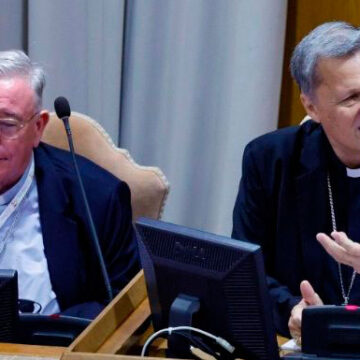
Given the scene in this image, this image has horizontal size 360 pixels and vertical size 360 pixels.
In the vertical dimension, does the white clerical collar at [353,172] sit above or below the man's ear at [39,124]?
below

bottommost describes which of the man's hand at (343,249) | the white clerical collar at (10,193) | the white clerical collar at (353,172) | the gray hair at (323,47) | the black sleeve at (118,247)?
the black sleeve at (118,247)

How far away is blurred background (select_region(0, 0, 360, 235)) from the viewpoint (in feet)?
11.7

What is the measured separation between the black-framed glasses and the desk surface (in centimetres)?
73

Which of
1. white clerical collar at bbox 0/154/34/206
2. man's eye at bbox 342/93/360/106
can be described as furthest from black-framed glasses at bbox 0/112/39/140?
man's eye at bbox 342/93/360/106

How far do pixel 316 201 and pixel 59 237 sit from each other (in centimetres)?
68

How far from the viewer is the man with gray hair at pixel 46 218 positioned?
2.52 meters

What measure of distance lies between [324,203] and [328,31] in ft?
1.46

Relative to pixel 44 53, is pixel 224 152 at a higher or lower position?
lower

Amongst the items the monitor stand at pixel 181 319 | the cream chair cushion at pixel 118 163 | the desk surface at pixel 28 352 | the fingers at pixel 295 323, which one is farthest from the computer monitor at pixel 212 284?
the cream chair cushion at pixel 118 163

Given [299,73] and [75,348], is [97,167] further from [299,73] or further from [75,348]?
[75,348]

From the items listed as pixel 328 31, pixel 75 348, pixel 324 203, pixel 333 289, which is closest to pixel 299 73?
pixel 328 31

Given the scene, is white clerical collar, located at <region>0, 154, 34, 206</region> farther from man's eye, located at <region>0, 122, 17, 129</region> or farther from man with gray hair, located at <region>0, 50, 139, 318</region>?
man's eye, located at <region>0, 122, 17, 129</region>

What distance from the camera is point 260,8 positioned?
350 cm

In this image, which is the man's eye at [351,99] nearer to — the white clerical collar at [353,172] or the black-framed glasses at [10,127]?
the white clerical collar at [353,172]
